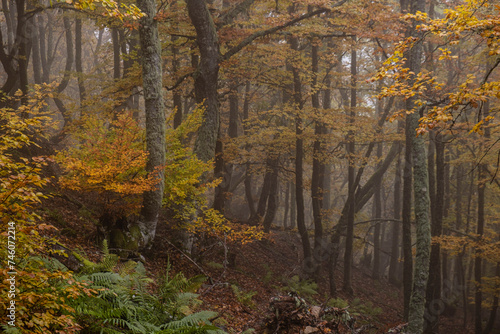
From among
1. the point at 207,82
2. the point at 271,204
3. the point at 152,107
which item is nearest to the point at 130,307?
the point at 152,107

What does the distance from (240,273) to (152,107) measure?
249 inches

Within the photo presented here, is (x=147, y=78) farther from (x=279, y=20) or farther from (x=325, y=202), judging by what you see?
(x=325, y=202)

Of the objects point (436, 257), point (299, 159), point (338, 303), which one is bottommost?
point (338, 303)

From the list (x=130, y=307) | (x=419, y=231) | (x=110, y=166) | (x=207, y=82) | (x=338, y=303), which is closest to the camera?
(x=130, y=307)

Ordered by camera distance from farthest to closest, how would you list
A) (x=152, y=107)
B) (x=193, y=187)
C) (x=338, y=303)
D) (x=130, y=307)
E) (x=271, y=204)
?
(x=271, y=204) → (x=338, y=303) → (x=193, y=187) → (x=152, y=107) → (x=130, y=307)

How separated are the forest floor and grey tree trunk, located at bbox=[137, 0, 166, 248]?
4.23 feet

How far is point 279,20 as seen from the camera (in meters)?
11.0

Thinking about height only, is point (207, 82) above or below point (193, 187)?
above

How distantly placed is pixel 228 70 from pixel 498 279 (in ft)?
45.8

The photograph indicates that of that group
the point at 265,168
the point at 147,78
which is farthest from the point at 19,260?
the point at 265,168

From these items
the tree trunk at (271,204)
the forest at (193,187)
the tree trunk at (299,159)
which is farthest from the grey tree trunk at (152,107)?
the tree trunk at (271,204)

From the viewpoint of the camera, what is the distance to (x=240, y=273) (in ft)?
37.2

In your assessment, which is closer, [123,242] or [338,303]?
[123,242]

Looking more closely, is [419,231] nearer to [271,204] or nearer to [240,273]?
[240,273]
